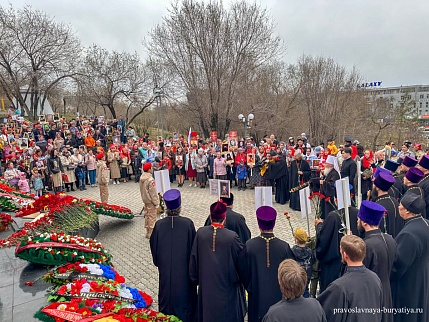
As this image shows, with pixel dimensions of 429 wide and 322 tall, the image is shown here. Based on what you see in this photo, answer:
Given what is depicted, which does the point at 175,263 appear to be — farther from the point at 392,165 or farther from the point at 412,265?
the point at 392,165

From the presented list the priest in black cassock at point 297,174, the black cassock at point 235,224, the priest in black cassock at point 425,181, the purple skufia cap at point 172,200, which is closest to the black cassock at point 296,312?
the purple skufia cap at point 172,200

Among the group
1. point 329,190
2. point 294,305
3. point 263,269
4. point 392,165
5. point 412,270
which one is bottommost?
point 412,270

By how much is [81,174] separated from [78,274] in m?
11.4

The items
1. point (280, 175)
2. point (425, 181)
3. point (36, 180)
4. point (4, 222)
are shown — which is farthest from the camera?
point (36, 180)

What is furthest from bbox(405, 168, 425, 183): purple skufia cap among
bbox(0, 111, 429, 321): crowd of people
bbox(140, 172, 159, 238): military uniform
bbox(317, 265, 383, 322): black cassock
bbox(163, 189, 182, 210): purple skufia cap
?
bbox(140, 172, 159, 238): military uniform

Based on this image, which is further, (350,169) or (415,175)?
(350,169)

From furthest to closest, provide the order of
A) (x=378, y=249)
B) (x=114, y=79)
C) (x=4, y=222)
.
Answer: (x=114, y=79), (x=4, y=222), (x=378, y=249)

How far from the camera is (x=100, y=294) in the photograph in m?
4.39

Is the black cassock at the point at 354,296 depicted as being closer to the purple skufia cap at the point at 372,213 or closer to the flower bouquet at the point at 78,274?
the purple skufia cap at the point at 372,213

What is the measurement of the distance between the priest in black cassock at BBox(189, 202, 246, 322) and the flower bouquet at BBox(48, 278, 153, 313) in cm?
115

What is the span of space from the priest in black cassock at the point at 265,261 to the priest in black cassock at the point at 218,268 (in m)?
0.20

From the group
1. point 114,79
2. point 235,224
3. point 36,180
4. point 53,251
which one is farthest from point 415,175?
point 114,79

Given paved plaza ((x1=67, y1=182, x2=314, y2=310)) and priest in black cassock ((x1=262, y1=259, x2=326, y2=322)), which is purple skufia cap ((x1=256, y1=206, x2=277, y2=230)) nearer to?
priest in black cassock ((x1=262, y1=259, x2=326, y2=322))

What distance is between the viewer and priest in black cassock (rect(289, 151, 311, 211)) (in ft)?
37.4
